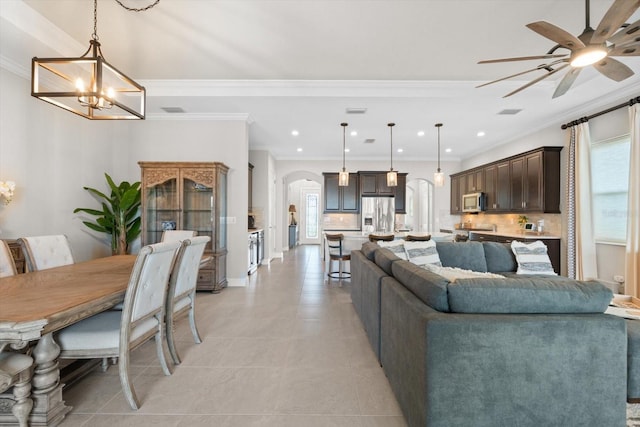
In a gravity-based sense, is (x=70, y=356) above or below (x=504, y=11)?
below

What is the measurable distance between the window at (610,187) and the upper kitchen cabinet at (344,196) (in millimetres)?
4983

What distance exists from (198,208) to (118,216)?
1.14 meters

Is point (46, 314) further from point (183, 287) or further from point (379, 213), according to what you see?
point (379, 213)

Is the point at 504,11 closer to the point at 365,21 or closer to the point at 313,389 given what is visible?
the point at 365,21

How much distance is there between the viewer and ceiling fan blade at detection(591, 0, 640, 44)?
5.45 feet

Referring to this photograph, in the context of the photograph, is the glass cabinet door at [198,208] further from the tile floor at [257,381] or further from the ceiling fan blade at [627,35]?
the ceiling fan blade at [627,35]

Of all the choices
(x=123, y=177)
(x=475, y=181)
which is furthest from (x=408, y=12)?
(x=475, y=181)

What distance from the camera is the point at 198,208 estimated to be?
4891 millimetres

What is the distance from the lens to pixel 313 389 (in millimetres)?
2127

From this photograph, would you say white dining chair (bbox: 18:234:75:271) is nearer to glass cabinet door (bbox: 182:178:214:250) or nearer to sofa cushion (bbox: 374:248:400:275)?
A: glass cabinet door (bbox: 182:178:214:250)

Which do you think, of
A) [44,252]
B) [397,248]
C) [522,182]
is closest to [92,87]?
[44,252]

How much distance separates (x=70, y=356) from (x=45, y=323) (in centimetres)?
66

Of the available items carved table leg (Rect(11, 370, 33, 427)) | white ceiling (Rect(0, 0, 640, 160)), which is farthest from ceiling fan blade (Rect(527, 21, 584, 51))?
carved table leg (Rect(11, 370, 33, 427))

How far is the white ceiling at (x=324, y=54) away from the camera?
272 centimetres
